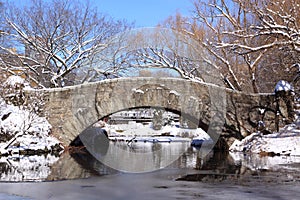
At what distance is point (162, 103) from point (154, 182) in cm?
773

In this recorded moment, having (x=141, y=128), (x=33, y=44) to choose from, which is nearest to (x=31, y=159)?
(x=33, y=44)

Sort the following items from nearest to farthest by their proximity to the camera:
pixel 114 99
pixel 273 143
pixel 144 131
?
pixel 273 143 < pixel 114 99 < pixel 144 131

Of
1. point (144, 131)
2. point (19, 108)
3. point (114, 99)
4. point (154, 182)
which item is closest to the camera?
point (154, 182)

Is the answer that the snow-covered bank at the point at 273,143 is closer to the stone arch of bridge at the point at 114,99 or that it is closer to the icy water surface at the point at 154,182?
the stone arch of bridge at the point at 114,99

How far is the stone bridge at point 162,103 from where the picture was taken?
1427 cm

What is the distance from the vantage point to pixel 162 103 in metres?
14.9

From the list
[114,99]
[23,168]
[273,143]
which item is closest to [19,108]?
[114,99]

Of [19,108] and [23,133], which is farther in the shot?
[19,108]

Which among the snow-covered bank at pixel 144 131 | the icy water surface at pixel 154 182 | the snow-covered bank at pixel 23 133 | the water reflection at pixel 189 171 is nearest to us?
the icy water surface at pixel 154 182

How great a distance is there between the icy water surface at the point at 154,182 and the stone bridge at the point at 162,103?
4.06m

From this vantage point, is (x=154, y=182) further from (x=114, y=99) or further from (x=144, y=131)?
(x=144, y=131)

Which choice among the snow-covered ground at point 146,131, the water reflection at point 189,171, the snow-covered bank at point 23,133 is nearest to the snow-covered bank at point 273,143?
the water reflection at point 189,171

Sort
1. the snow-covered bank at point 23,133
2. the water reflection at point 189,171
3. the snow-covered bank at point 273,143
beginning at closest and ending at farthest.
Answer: the water reflection at point 189,171
the snow-covered bank at point 23,133
the snow-covered bank at point 273,143

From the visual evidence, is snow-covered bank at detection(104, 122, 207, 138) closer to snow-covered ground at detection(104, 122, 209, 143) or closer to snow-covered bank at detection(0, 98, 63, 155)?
snow-covered ground at detection(104, 122, 209, 143)
